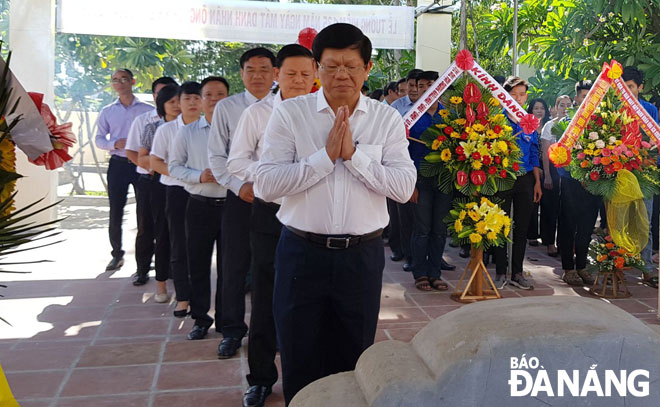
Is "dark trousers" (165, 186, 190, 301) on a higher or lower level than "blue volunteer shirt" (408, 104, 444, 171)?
lower

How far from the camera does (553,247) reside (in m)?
7.51

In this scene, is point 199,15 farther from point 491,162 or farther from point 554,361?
point 554,361

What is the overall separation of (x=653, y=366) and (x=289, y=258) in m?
1.58

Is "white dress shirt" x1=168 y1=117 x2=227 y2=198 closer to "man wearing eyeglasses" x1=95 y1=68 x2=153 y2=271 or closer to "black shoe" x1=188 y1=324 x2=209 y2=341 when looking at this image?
"black shoe" x1=188 y1=324 x2=209 y2=341

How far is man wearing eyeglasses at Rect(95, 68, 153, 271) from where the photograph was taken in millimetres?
6367

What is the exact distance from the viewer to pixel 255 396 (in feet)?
10.8

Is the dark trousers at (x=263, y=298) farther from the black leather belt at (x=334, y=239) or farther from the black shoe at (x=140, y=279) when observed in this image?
the black shoe at (x=140, y=279)

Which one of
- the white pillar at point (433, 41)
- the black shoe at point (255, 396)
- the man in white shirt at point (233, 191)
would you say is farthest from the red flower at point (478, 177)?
the white pillar at point (433, 41)

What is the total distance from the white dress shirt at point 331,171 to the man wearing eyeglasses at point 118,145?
4.11 m

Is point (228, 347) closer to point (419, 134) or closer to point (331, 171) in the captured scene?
point (331, 171)

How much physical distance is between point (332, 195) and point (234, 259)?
5.13ft

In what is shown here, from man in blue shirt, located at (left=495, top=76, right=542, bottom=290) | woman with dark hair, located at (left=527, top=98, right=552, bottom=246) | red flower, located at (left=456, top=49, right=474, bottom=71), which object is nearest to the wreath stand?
man in blue shirt, located at (left=495, top=76, right=542, bottom=290)

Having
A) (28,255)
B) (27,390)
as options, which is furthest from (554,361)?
(28,255)

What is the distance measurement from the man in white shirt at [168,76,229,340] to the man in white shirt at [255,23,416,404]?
1667mm
